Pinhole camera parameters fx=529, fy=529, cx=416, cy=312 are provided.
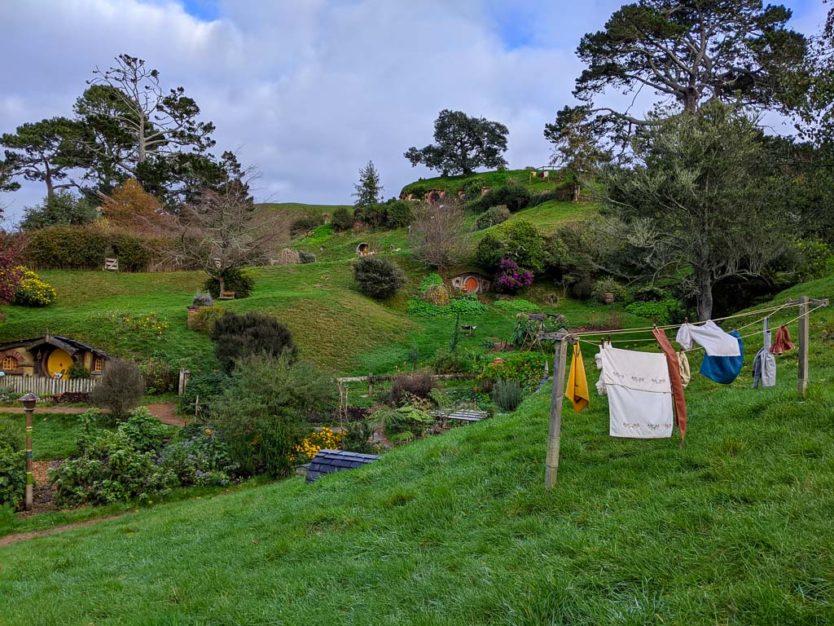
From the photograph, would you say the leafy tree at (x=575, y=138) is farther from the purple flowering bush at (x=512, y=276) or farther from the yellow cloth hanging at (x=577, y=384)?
the yellow cloth hanging at (x=577, y=384)

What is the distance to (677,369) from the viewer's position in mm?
4582

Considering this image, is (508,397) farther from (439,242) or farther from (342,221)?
(342,221)

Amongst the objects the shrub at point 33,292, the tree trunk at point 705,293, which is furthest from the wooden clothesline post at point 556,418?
the shrub at point 33,292

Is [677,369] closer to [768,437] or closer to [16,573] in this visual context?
[768,437]

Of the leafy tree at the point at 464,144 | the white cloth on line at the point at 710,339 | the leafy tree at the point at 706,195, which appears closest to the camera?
the white cloth on line at the point at 710,339

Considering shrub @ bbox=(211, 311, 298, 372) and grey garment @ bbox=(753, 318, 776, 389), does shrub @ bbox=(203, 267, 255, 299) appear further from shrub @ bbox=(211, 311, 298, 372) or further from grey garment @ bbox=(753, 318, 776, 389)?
grey garment @ bbox=(753, 318, 776, 389)

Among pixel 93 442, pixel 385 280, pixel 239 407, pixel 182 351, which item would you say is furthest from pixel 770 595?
pixel 385 280

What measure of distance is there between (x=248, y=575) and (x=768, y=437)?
4.55 m

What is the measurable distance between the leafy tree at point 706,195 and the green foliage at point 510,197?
103 ft

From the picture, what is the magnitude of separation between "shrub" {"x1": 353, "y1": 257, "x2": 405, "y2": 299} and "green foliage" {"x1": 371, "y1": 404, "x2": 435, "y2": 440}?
1551 cm

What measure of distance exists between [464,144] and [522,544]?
6173cm

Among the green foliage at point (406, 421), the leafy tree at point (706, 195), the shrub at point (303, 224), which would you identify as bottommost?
the green foliage at point (406, 421)

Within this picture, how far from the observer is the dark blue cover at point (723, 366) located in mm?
5520

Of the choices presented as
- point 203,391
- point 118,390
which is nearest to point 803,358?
point 118,390
